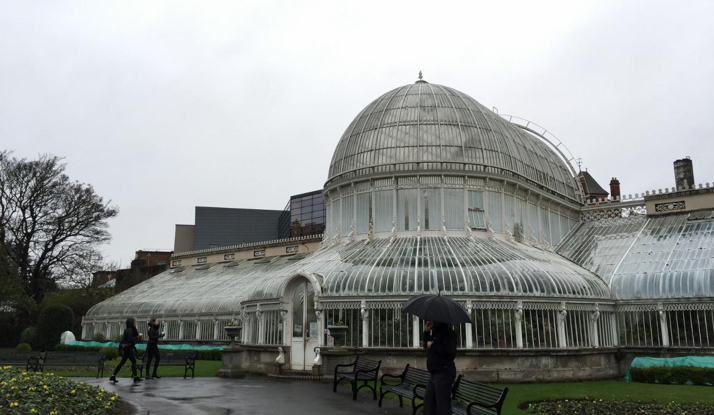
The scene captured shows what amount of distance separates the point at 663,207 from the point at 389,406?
22.4 metres

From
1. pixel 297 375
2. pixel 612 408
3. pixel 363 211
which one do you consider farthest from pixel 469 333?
pixel 363 211

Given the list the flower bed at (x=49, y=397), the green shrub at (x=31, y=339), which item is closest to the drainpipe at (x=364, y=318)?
the flower bed at (x=49, y=397)

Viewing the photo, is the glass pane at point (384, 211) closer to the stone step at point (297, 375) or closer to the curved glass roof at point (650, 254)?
the stone step at point (297, 375)

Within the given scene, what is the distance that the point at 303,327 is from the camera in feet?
70.8

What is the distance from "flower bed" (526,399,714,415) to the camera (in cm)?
1377

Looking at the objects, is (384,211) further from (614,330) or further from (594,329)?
(614,330)

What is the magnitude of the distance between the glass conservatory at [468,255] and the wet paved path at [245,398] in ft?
11.5

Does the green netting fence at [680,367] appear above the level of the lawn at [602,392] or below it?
above

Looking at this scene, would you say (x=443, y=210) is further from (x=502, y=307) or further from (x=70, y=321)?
(x=70, y=321)

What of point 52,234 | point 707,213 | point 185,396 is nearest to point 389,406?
point 185,396

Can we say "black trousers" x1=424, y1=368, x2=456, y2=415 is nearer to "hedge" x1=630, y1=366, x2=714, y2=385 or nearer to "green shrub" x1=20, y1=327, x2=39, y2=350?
"hedge" x1=630, y1=366, x2=714, y2=385

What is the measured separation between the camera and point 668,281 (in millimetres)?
23281

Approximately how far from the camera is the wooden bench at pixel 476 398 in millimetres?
10078

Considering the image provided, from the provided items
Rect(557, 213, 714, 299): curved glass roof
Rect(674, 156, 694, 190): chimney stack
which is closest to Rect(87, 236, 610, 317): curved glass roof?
Rect(557, 213, 714, 299): curved glass roof
